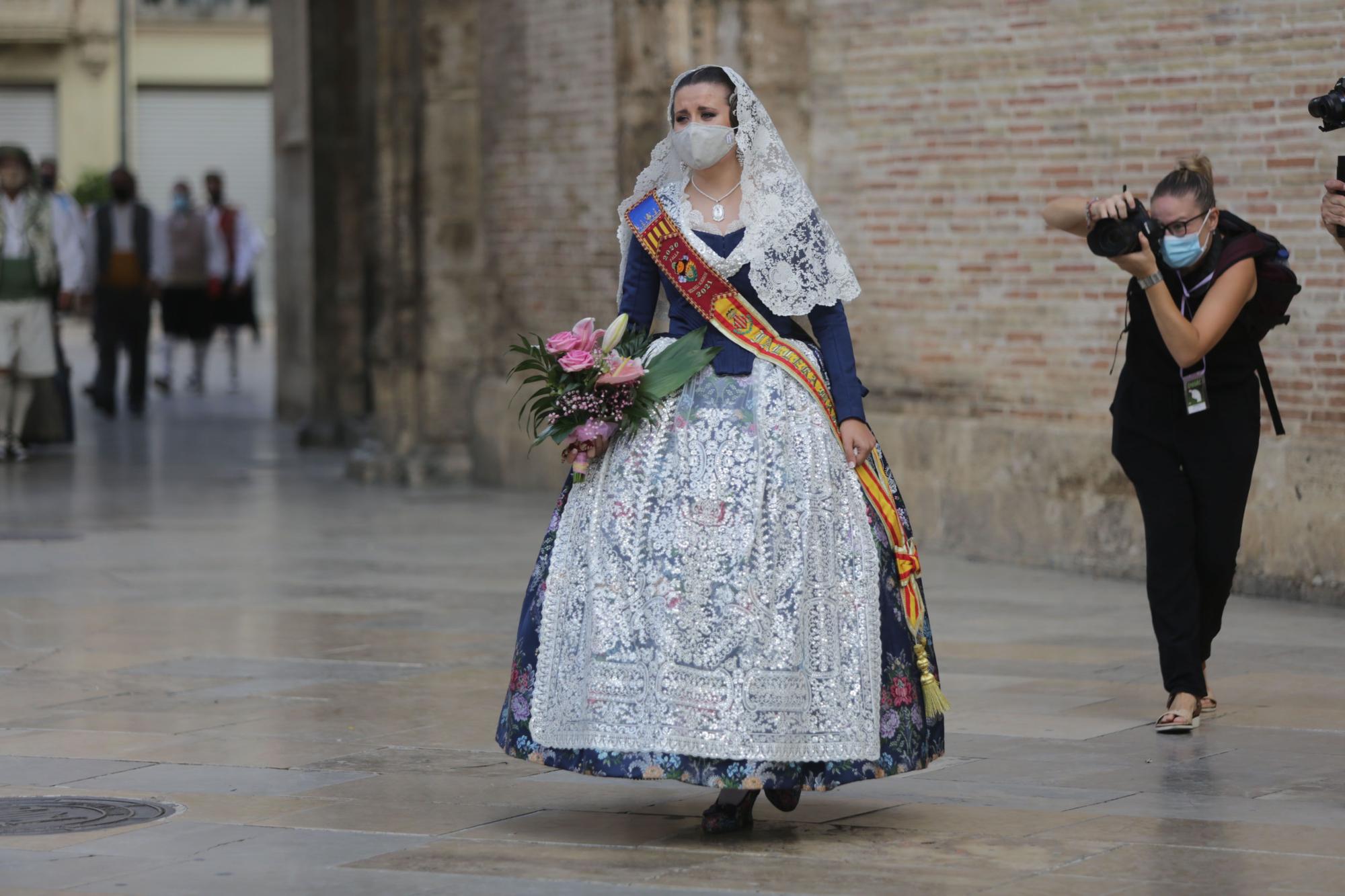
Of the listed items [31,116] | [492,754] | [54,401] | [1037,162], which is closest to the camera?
[492,754]

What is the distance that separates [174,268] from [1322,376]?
54.3 feet

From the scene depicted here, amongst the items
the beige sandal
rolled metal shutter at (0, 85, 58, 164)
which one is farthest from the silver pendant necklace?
rolled metal shutter at (0, 85, 58, 164)

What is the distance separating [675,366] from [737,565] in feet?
1.81

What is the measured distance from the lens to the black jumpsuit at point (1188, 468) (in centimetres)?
743

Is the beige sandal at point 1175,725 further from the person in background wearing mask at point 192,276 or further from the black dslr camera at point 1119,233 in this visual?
the person in background wearing mask at point 192,276

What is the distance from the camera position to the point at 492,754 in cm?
696

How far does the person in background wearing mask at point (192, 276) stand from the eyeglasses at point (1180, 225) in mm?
18231

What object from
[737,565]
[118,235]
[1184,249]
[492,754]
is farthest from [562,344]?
[118,235]

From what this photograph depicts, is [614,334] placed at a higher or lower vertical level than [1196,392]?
higher

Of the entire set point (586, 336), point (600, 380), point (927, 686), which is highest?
point (586, 336)

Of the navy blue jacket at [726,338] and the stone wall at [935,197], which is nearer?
the navy blue jacket at [726,338]

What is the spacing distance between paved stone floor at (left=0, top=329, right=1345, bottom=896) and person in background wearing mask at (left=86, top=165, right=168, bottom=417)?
973cm

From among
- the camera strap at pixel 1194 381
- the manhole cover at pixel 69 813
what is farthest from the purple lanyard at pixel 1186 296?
the manhole cover at pixel 69 813

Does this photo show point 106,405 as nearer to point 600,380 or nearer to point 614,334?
point 614,334
